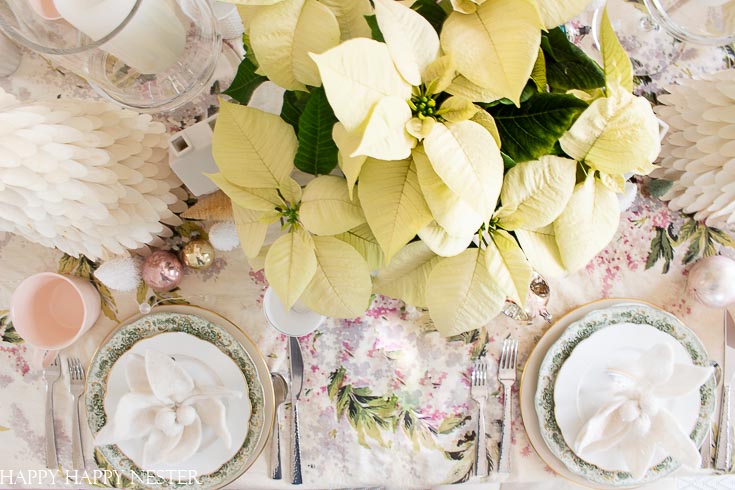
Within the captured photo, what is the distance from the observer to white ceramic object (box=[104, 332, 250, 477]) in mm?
685

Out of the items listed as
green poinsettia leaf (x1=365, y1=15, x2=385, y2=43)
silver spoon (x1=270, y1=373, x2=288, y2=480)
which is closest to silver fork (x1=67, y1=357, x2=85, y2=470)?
silver spoon (x1=270, y1=373, x2=288, y2=480)

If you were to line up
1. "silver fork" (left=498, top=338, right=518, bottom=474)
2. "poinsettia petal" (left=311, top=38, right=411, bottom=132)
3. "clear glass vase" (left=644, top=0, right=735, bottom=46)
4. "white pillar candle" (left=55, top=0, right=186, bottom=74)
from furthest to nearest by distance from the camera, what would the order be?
"silver fork" (left=498, top=338, right=518, bottom=474), "clear glass vase" (left=644, top=0, right=735, bottom=46), "white pillar candle" (left=55, top=0, right=186, bottom=74), "poinsettia petal" (left=311, top=38, right=411, bottom=132)

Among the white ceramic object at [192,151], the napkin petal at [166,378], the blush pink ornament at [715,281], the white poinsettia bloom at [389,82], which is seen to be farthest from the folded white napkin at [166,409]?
the blush pink ornament at [715,281]

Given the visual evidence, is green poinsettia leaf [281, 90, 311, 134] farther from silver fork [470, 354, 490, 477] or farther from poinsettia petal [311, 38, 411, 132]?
silver fork [470, 354, 490, 477]

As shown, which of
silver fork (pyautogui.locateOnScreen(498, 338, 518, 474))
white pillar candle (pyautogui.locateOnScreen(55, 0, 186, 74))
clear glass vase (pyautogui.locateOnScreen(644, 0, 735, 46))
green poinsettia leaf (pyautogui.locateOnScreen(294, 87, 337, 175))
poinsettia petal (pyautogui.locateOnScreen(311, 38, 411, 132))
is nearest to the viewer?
poinsettia petal (pyautogui.locateOnScreen(311, 38, 411, 132))

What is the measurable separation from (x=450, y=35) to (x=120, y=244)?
46 centimetres

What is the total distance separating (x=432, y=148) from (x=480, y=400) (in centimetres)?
50

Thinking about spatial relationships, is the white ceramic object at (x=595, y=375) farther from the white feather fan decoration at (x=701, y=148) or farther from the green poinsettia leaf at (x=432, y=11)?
the green poinsettia leaf at (x=432, y=11)

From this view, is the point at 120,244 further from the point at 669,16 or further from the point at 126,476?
the point at 669,16

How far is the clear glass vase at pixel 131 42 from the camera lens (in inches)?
19.7

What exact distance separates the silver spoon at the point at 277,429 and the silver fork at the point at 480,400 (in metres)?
0.26

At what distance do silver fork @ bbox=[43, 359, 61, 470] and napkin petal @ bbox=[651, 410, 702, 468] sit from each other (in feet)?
2.59

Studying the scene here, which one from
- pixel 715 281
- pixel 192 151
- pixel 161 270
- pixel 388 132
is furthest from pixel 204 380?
pixel 715 281

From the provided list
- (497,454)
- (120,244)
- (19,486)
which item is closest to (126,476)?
(19,486)
